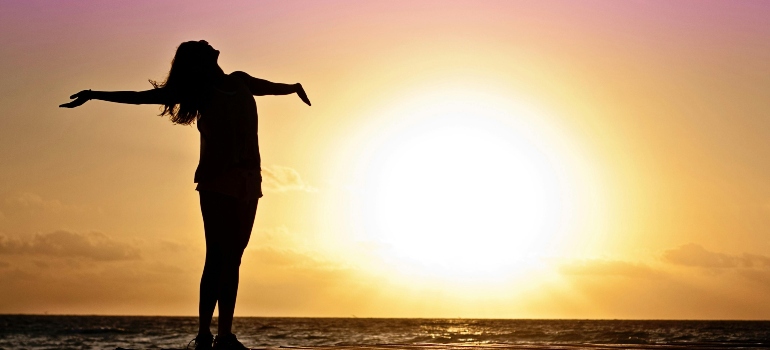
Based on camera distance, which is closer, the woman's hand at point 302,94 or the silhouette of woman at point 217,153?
the silhouette of woman at point 217,153

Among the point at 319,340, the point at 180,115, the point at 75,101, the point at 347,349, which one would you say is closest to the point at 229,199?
the point at 180,115

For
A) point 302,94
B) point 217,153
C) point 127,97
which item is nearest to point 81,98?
point 127,97

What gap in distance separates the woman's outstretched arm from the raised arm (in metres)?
0.49

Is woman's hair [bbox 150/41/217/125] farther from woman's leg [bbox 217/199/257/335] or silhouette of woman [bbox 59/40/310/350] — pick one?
woman's leg [bbox 217/199/257/335]

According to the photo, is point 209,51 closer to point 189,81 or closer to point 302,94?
point 189,81

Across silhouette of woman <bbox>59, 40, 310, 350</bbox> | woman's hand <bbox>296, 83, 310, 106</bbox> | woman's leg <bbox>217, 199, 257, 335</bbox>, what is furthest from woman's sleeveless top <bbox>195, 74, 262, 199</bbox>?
woman's hand <bbox>296, 83, 310, 106</bbox>

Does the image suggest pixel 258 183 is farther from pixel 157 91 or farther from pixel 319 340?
pixel 319 340

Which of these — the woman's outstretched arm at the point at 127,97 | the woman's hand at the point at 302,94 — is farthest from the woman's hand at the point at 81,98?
the woman's hand at the point at 302,94

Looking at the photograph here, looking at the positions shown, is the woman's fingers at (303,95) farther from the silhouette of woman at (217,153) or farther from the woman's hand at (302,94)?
the silhouette of woman at (217,153)

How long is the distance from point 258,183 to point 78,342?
2680 inches

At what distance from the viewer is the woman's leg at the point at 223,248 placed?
19.0 feet

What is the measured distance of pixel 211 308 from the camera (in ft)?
19.8

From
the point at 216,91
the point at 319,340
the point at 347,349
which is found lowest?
the point at 347,349

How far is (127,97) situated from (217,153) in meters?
0.66
